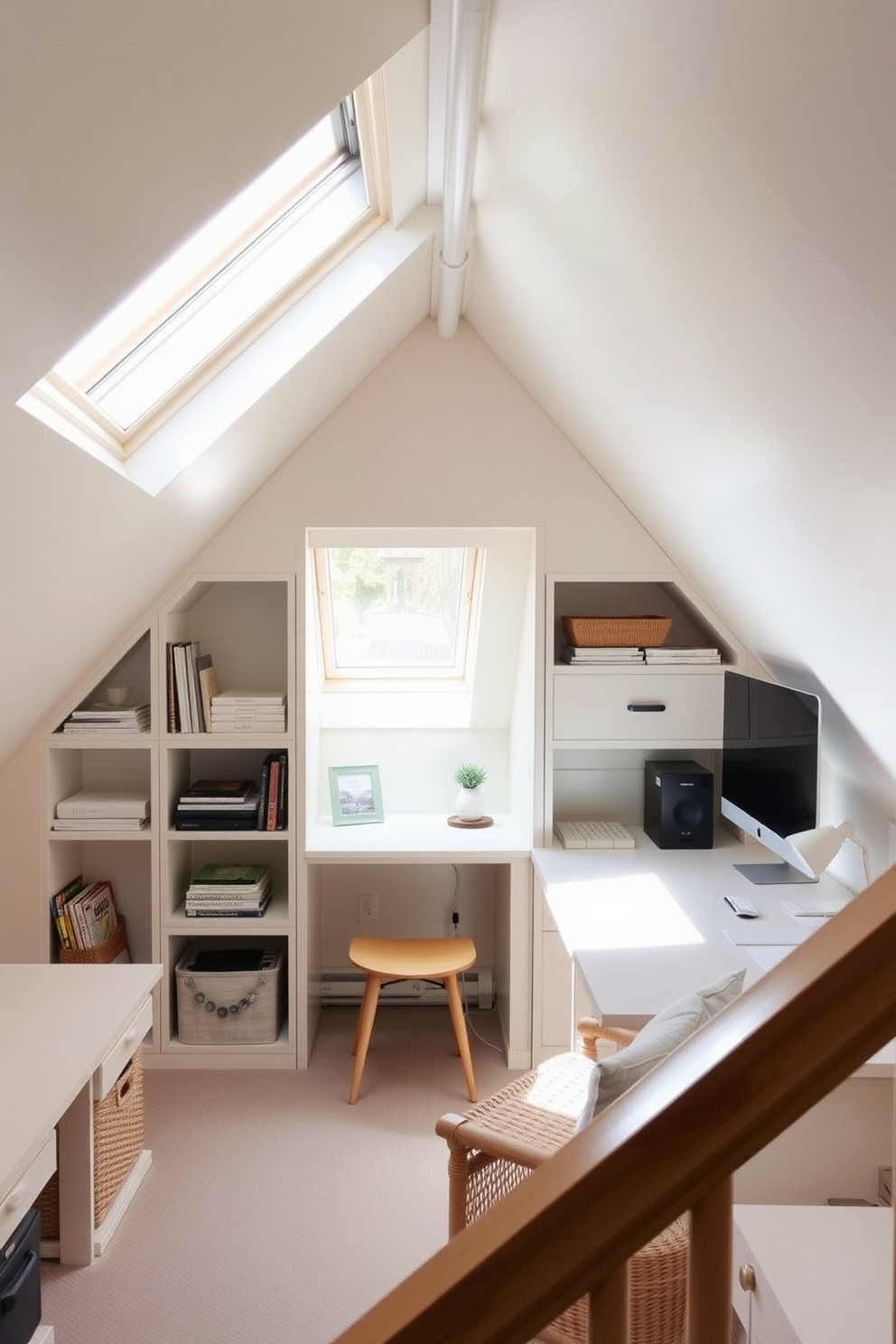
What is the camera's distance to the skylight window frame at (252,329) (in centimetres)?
210

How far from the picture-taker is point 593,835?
3643mm

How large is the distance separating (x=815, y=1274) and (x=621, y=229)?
1.75 metres

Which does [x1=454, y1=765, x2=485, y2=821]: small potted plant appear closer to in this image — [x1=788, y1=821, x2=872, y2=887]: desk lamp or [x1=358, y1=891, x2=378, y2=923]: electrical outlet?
[x1=358, y1=891, x2=378, y2=923]: electrical outlet

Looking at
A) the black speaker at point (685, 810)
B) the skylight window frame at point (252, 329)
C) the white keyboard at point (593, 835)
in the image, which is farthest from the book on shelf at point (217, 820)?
the skylight window frame at point (252, 329)

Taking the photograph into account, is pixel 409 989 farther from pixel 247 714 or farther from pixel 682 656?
pixel 682 656

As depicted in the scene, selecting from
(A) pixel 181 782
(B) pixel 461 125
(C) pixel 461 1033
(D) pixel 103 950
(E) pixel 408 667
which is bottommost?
(C) pixel 461 1033

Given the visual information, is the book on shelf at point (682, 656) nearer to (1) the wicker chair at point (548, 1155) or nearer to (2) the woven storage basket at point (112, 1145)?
(1) the wicker chair at point (548, 1155)

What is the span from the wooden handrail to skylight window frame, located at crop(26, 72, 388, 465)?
5.60ft

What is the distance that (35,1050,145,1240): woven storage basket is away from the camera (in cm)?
266

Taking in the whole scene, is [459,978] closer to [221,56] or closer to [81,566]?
[81,566]

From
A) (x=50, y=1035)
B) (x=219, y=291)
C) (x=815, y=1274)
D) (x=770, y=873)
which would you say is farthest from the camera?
(x=770, y=873)

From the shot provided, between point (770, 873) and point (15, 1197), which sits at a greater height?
point (770, 873)

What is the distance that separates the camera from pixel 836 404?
1.68 metres

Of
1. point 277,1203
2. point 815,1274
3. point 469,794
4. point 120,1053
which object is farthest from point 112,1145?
point 815,1274
